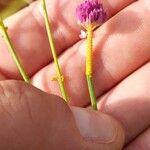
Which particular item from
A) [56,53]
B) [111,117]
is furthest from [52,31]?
[111,117]

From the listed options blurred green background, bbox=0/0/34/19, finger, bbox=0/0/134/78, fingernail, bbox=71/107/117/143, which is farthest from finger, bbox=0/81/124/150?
blurred green background, bbox=0/0/34/19

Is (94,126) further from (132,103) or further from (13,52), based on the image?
(13,52)

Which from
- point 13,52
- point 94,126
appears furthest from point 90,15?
point 94,126

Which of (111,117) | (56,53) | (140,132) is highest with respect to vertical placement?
(56,53)

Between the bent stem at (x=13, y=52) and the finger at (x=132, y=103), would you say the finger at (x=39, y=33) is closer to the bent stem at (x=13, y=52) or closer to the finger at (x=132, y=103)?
the bent stem at (x=13, y=52)

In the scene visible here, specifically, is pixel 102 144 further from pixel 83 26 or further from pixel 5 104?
pixel 83 26

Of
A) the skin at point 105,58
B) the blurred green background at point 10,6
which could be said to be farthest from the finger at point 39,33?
the blurred green background at point 10,6

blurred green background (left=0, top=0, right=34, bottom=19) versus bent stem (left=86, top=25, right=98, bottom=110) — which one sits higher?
blurred green background (left=0, top=0, right=34, bottom=19)

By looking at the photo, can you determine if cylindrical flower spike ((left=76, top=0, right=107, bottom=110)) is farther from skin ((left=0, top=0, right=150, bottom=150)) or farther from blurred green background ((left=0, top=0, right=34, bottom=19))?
blurred green background ((left=0, top=0, right=34, bottom=19))
